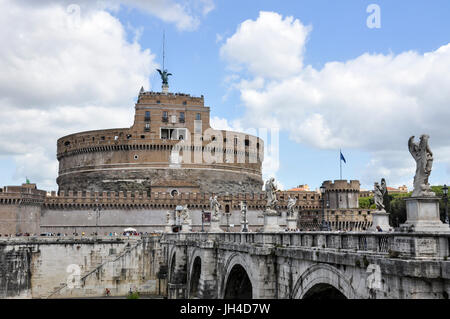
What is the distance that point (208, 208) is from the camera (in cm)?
7038

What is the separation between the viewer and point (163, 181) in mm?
75000

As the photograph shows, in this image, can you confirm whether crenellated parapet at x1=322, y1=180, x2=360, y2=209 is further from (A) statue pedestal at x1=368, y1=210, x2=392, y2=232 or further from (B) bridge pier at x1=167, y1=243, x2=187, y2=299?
(A) statue pedestal at x1=368, y1=210, x2=392, y2=232

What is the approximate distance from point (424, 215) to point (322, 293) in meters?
6.35

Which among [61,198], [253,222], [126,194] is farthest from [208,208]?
[61,198]

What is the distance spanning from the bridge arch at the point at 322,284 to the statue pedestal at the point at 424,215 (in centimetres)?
265

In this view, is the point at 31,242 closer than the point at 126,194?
Yes

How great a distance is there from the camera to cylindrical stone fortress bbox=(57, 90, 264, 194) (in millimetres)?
78562

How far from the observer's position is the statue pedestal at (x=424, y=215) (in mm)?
9258

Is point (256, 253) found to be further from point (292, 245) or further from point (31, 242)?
point (31, 242)

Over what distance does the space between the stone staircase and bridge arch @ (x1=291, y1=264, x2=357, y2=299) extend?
3521 cm

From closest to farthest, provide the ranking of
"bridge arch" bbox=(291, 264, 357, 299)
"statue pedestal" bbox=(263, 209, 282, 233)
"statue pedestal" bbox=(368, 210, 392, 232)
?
1. "bridge arch" bbox=(291, 264, 357, 299)
2. "statue pedestal" bbox=(368, 210, 392, 232)
3. "statue pedestal" bbox=(263, 209, 282, 233)

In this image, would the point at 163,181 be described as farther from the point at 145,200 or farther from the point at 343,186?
the point at 343,186

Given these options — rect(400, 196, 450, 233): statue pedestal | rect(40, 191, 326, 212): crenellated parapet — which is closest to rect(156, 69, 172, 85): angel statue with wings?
rect(40, 191, 326, 212): crenellated parapet
